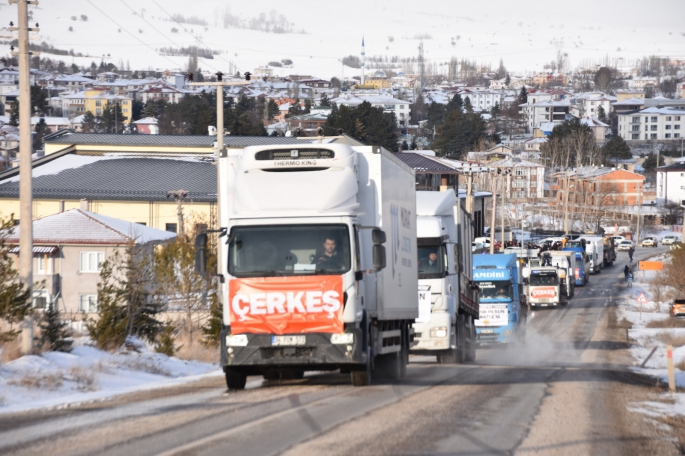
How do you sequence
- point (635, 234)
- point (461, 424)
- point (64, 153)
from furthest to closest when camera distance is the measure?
point (635, 234), point (64, 153), point (461, 424)

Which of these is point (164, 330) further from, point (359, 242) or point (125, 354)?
point (359, 242)

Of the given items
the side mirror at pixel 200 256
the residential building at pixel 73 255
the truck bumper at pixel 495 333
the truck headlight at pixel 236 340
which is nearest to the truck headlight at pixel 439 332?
the truck headlight at pixel 236 340

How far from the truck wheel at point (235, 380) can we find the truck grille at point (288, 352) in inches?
37.8

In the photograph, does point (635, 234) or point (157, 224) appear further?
point (635, 234)

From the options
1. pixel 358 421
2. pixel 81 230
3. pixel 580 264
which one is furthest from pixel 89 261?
pixel 358 421

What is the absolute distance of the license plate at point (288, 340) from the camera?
14.1 m

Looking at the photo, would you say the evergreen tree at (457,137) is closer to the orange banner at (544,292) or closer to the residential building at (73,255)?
the orange banner at (544,292)

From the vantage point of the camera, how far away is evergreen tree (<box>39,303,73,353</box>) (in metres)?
17.8

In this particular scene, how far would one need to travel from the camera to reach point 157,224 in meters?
78.5

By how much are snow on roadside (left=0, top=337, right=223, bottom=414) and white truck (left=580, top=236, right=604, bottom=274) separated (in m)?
69.7

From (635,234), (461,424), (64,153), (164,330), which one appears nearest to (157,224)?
(64,153)

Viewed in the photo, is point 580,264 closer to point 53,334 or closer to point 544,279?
point 544,279

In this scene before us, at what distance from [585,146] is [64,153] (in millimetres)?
102094

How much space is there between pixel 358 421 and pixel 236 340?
345 cm
